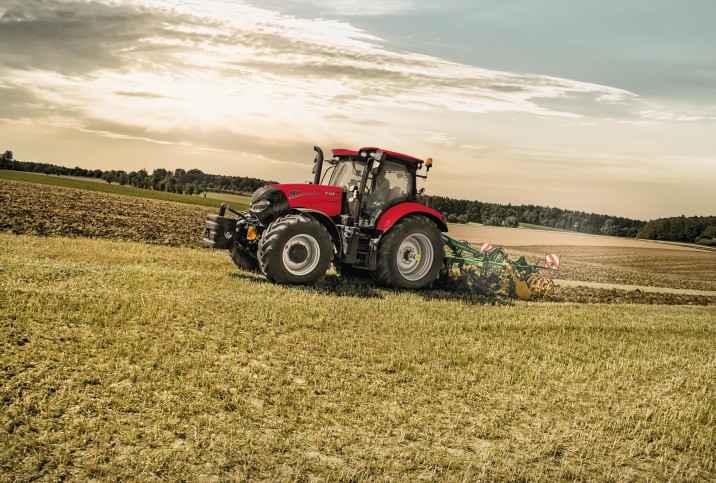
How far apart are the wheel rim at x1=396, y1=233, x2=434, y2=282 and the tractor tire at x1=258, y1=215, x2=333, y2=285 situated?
190 centimetres

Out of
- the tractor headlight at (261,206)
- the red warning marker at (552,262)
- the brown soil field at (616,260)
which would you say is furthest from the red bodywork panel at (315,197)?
the brown soil field at (616,260)

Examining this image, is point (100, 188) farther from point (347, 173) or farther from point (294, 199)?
point (294, 199)

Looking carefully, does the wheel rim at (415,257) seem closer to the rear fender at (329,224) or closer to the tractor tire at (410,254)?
the tractor tire at (410,254)

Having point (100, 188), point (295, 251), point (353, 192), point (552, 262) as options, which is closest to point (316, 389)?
point (295, 251)

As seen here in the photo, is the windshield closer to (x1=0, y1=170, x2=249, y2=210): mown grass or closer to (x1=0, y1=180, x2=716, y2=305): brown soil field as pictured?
(x1=0, y1=180, x2=716, y2=305): brown soil field

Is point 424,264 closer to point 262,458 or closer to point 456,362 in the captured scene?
point 456,362

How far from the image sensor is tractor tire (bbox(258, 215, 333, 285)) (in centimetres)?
1068

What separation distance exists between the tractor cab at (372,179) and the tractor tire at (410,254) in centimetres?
53

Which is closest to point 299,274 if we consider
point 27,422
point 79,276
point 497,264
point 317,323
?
point 317,323

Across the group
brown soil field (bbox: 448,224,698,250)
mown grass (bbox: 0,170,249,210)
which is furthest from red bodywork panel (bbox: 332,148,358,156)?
mown grass (bbox: 0,170,249,210)

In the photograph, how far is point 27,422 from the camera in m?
4.77

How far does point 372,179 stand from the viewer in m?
11.9

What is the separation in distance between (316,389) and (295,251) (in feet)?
17.2

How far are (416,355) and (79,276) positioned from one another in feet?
20.4
